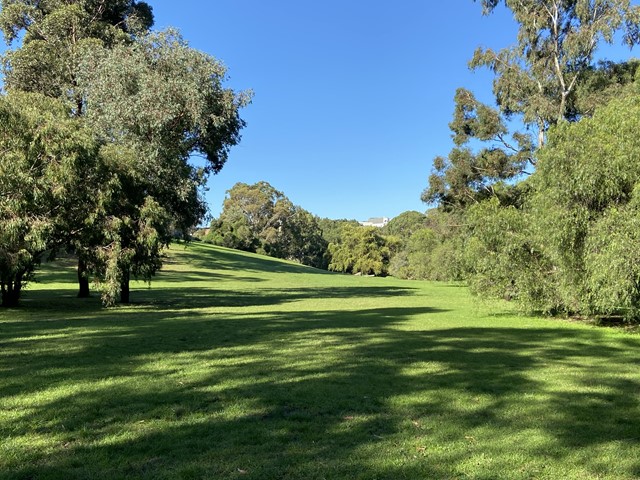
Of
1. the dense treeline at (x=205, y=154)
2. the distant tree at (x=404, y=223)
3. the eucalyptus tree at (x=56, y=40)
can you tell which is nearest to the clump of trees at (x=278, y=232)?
the distant tree at (x=404, y=223)

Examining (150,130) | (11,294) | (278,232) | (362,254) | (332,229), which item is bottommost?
(11,294)

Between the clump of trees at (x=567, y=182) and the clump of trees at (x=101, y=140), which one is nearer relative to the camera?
the clump of trees at (x=567, y=182)

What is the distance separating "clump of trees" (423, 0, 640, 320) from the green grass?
2680 millimetres

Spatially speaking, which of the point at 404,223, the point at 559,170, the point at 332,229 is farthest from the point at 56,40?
the point at 332,229

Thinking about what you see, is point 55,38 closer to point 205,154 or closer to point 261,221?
point 205,154

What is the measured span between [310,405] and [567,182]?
12164 millimetres

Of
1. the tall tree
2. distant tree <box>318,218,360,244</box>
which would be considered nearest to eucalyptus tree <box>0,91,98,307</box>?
the tall tree

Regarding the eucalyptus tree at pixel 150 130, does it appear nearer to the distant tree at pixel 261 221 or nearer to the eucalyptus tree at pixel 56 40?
the eucalyptus tree at pixel 56 40

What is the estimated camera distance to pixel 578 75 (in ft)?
88.8

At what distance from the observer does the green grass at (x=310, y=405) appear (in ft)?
14.3

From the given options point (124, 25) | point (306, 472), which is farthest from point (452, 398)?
point (124, 25)

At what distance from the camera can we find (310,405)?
6141 millimetres

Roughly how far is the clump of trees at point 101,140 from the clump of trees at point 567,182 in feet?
43.5

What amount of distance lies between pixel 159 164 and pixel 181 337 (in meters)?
12.1
